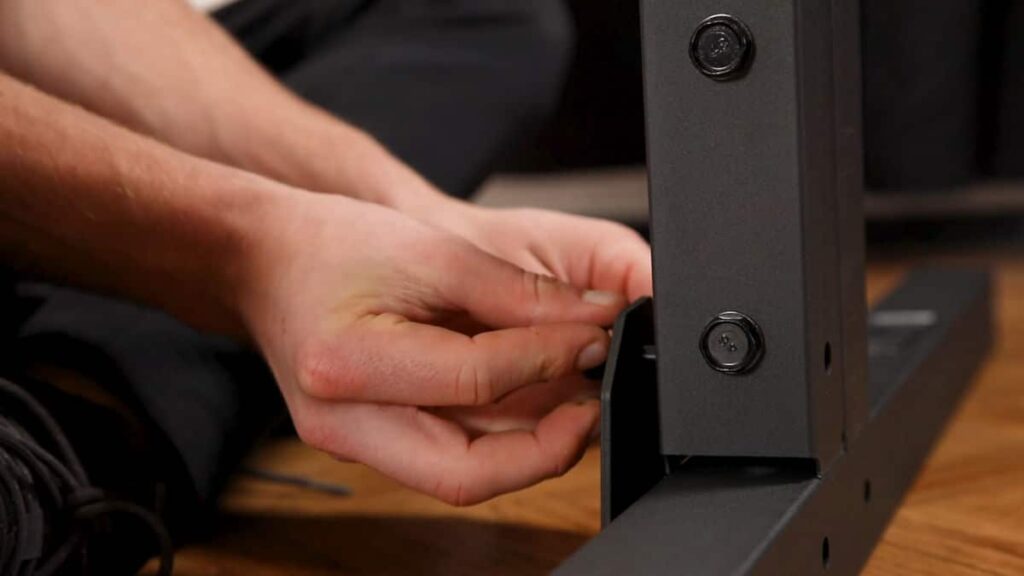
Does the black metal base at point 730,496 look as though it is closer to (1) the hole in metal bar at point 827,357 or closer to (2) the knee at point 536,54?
(1) the hole in metal bar at point 827,357

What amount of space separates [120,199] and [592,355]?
0.74ft

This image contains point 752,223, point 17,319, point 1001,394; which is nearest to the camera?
point 752,223

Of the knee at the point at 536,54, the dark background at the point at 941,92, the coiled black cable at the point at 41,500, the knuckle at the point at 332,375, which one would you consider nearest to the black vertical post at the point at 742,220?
the knuckle at the point at 332,375

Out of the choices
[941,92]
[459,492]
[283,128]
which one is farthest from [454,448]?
[941,92]

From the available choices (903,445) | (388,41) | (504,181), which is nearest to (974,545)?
(903,445)

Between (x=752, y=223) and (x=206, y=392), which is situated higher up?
(x=752, y=223)

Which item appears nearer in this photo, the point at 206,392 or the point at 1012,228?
the point at 206,392

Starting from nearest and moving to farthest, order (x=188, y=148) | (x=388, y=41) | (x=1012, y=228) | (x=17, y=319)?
(x=17, y=319) → (x=188, y=148) → (x=388, y=41) → (x=1012, y=228)

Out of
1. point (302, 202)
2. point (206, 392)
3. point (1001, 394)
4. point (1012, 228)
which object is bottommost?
point (1012, 228)

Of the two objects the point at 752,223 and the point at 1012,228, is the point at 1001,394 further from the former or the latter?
the point at 1012,228

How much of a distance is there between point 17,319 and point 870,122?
1.26 meters

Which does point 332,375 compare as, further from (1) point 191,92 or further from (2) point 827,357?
(1) point 191,92

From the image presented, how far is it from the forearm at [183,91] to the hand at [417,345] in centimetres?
21

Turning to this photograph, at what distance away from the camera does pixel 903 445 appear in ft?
2.35
